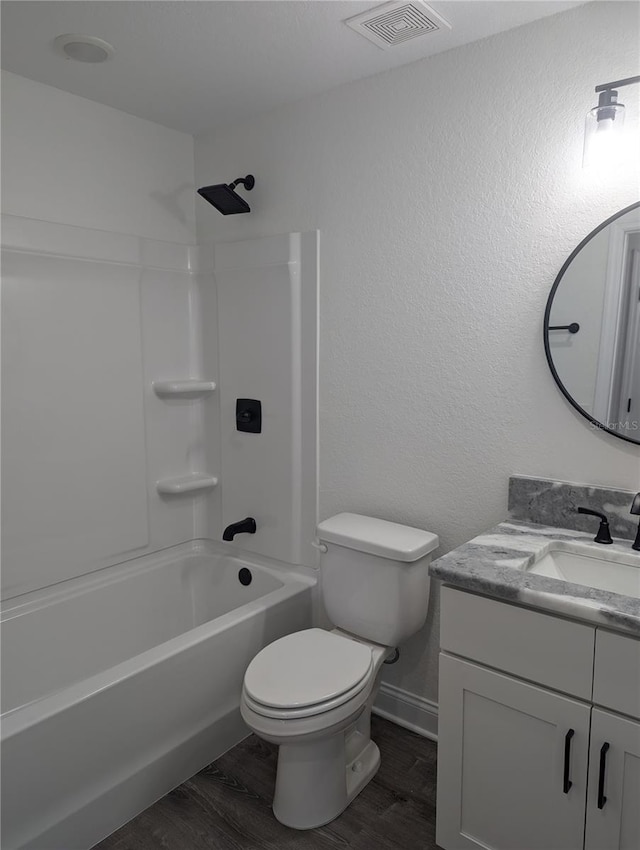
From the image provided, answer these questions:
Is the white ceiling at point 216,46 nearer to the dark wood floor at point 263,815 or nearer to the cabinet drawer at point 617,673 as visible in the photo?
the cabinet drawer at point 617,673

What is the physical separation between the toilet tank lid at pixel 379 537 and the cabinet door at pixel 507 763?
1.41 ft

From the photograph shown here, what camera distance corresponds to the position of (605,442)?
1.73 m

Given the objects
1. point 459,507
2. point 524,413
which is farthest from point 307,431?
point 524,413

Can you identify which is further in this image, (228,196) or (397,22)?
(228,196)

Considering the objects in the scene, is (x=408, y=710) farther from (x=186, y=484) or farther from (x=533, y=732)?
(x=186, y=484)

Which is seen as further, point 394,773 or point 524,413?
point 394,773

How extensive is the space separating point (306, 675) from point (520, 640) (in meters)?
0.66

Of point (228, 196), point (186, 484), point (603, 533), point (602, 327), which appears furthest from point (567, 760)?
point (228, 196)

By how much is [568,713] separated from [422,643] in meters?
0.88

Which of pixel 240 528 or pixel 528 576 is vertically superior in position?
pixel 528 576

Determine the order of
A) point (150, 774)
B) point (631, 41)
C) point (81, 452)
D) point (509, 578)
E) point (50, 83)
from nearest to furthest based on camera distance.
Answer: point (509, 578) → point (631, 41) → point (150, 774) → point (50, 83) → point (81, 452)

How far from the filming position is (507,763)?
57.8 inches

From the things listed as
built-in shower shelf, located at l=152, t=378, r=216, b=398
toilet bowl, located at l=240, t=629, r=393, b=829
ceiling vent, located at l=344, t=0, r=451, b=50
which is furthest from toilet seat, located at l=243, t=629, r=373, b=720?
ceiling vent, located at l=344, t=0, r=451, b=50

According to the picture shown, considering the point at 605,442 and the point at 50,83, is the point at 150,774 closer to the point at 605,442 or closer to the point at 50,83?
the point at 605,442
